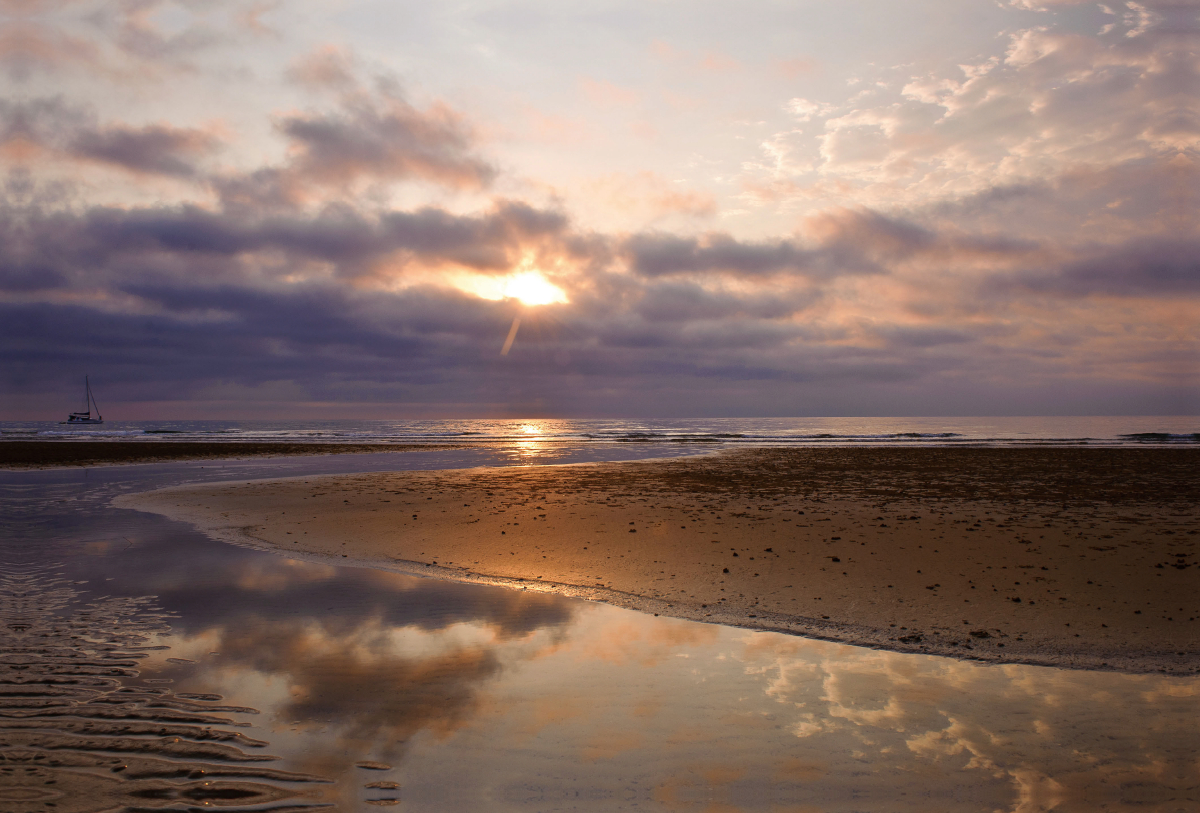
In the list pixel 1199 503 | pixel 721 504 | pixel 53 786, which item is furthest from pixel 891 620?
pixel 1199 503

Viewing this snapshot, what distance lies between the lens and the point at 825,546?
13859 millimetres

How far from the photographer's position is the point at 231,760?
16.7ft

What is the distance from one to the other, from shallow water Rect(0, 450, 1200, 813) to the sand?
1.25 meters

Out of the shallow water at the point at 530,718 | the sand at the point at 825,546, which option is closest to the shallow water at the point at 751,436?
the sand at the point at 825,546

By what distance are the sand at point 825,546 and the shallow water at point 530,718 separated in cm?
125

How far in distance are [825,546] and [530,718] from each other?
9.65m

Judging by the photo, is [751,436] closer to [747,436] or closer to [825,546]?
[747,436]

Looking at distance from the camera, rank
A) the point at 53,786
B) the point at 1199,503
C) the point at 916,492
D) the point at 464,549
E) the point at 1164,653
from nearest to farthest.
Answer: the point at 53,786 < the point at 1164,653 < the point at 464,549 < the point at 1199,503 < the point at 916,492

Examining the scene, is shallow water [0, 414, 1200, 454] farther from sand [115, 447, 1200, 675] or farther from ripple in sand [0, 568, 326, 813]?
ripple in sand [0, 568, 326, 813]

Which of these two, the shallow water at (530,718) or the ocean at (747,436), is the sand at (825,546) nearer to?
the shallow water at (530,718)

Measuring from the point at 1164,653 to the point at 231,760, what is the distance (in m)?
10.5

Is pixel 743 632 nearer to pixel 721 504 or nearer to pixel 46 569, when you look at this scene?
pixel 721 504

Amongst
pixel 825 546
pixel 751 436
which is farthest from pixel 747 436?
pixel 825 546

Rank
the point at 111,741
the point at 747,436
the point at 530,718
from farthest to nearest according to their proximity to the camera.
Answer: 1. the point at 747,436
2. the point at 530,718
3. the point at 111,741
